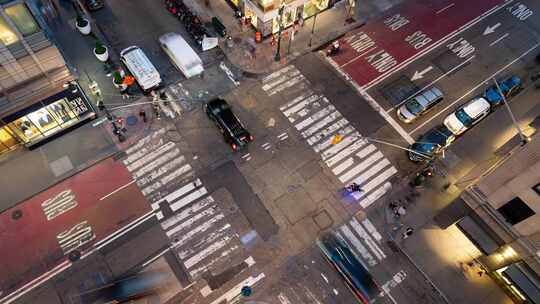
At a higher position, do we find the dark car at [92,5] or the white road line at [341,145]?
the dark car at [92,5]

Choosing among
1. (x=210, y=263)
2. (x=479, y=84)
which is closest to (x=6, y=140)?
(x=210, y=263)

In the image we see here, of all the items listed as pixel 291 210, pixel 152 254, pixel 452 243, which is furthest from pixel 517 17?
pixel 152 254

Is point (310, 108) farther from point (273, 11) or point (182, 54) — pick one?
point (182, 54)

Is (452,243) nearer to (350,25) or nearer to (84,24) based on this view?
(350,25)

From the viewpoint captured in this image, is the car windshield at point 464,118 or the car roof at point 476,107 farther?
the car roof at point 476,107

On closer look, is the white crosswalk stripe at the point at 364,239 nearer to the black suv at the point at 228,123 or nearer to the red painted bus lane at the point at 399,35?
the black suv at the point at 228,123

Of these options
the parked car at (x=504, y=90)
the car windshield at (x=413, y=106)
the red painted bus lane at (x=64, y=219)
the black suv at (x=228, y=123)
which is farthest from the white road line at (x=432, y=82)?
the red painted bus lane at (x=64, y=219)

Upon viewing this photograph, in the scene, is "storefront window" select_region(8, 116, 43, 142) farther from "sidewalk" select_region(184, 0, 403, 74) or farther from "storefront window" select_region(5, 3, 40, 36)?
"sidewalk" select_region(184, 0, 403, 74)

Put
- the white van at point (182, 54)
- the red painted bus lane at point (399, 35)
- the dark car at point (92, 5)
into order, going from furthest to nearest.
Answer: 1. the dark car at point (92, 5)
2. the red painted bus lane at point (399, 35)
3. the white van at point (182, 54)
